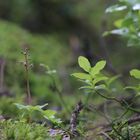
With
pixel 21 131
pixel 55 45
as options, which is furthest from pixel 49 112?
pixel 55 45

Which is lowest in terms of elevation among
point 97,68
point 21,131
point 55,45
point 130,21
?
point 21,131

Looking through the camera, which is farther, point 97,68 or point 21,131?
point 97,68

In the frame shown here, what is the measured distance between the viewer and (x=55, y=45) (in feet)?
12.3

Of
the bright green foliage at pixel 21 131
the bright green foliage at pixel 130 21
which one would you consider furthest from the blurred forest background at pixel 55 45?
Answer: the bright green foliage at pixel 21 131

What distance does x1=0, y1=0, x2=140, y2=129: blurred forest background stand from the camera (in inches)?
107

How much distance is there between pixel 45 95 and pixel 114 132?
1387mm

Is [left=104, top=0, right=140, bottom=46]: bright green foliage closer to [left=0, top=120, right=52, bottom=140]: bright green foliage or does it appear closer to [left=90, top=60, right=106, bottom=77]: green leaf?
[left=90, top=60, right=106, bottom=77]: green leaf

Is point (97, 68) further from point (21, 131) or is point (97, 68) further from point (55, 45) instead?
point (55, 45)

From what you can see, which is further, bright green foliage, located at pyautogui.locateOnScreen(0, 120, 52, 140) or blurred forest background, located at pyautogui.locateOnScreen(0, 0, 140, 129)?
blurred forest background, located at pyautogui.locateOnScreen(0, 0, 140, 129)

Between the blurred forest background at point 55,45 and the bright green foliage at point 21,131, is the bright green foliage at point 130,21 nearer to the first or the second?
the blurred forest background at point 55,45

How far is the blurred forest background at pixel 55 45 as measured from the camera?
2.72m

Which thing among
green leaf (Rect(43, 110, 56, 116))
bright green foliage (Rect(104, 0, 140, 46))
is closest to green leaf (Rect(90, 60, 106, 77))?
green leaf (Rect(43, 110, 56, 116))

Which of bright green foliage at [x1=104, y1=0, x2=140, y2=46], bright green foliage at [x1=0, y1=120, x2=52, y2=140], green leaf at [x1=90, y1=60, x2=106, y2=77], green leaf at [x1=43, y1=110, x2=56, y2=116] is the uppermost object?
bright green foliage at [x1=104, y1=0, x2=140, y2=46]

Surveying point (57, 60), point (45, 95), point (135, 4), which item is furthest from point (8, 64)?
point (135, 4)
